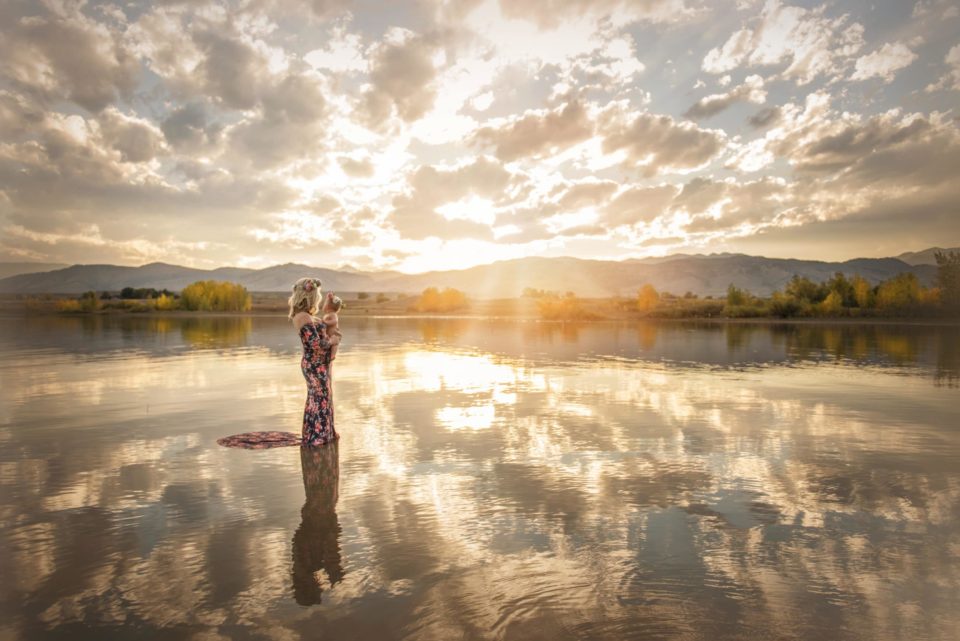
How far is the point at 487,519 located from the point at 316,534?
6.45ft

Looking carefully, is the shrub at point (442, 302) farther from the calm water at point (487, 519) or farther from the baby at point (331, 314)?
the baby at point (331, 314)

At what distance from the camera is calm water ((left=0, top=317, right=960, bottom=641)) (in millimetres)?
5223

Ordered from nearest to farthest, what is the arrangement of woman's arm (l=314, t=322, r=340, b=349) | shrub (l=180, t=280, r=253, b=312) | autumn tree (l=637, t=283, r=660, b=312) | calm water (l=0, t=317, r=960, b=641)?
calm water (l=0, t=317, r=960, b=641) < woman's arm (l=314, t=322, r=340, b=349) < autumn tree (l=637, t=283, r=660, b=312) < shrub (l=180, t=280, r=253, b=312)

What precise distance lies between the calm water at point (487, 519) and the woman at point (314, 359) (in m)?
0.50

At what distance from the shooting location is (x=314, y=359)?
10898 mm

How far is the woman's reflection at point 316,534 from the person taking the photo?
5.76 m

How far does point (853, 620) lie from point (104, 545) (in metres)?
7.16

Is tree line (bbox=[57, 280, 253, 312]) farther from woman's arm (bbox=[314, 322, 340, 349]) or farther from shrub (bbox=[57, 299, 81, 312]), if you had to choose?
woman's arm (bbox=[314, 322, 340, 349])

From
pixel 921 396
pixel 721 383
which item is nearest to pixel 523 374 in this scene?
pixel 721 383

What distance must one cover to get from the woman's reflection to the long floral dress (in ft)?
2.87

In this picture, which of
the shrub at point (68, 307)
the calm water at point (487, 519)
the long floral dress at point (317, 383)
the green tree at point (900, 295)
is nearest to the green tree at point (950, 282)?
the green tree at point (900, 295)

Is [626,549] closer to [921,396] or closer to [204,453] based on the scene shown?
[204,453]

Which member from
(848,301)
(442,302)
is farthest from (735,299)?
(442,302)

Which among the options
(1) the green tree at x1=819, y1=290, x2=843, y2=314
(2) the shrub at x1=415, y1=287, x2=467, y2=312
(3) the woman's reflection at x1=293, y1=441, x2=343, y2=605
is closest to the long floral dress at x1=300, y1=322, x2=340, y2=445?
(3) the woman's reflection at x1=293, y1=441, x2=343, y2=605
